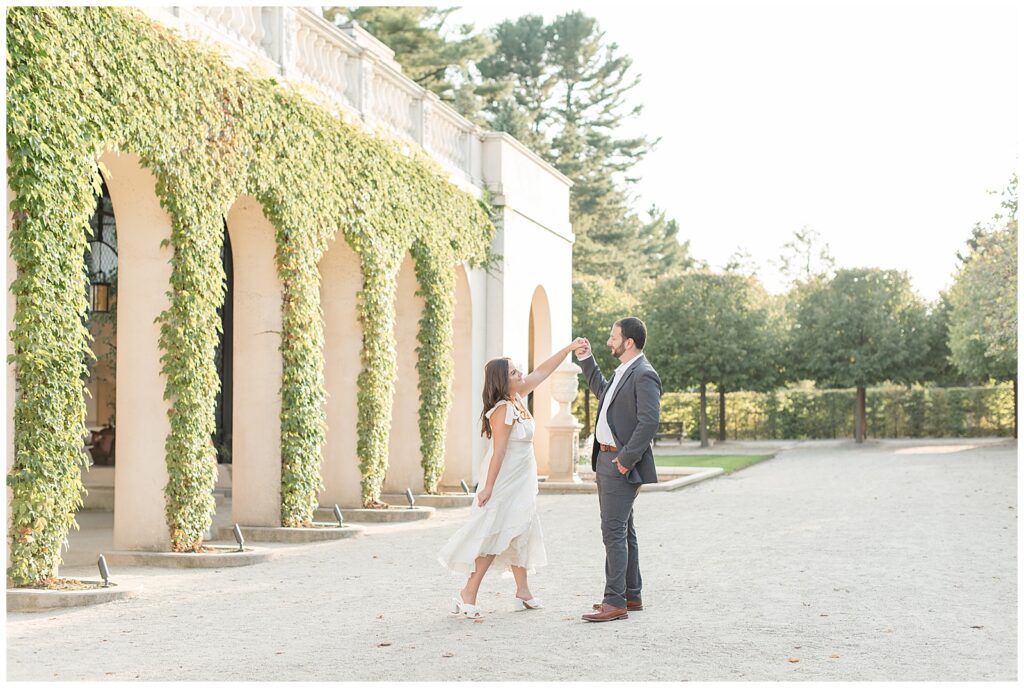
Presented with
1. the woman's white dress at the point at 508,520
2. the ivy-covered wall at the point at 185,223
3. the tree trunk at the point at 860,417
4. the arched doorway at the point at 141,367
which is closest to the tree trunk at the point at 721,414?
the tree trunk at the point at 860,417

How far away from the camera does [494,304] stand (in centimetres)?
1967

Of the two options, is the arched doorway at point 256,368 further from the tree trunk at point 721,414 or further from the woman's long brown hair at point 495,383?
the tree trunk at point 721,414

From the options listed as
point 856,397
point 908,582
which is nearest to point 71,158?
point 908,582

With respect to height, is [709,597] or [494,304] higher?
[494,304]

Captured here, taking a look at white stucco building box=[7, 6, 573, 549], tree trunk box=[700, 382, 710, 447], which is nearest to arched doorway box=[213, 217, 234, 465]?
white stucco building box=[7, 6, 573, 549]

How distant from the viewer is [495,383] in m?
7.94

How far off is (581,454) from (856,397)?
761 inches

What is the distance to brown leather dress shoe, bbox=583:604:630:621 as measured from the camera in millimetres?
7605

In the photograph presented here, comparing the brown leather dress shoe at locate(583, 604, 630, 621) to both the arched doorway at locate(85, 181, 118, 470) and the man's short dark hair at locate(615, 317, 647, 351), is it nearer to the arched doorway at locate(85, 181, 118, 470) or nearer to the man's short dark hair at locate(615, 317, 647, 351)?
the man's short dark hair at locate(615, 317, 647, 351)

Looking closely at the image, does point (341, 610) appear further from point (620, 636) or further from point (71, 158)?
point (71, 158)

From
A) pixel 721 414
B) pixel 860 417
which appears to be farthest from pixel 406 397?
pixel 860 417

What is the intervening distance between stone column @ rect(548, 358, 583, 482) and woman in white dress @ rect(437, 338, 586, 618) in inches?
492

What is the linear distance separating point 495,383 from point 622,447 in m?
0.96

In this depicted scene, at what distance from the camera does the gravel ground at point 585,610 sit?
6.34 m
